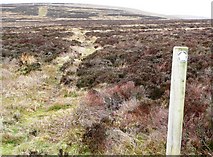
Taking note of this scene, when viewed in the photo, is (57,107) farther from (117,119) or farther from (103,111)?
(117,119)

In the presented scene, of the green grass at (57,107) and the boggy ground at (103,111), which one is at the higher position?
the boggy ground at (103,111)

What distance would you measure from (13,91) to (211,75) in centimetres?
550

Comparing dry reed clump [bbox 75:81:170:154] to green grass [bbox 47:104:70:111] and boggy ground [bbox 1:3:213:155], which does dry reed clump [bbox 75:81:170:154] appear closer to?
boggy ground [bbox 1:3:213:155]

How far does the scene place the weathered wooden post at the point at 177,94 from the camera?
394 centimetres

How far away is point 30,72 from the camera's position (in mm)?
14227

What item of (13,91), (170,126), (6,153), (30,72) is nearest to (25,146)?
(6,153)

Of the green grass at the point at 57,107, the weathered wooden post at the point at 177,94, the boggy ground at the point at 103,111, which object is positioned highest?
the weathered wooden post at the point at 177,94

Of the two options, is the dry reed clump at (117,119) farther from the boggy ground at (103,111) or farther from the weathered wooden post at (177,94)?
the weathered wooden post at (177,94)

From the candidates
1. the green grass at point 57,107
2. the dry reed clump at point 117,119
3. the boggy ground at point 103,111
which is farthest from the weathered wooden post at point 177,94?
the green grass at point 57,107

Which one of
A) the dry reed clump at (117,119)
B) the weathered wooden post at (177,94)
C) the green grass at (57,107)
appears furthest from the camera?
the green grass at (57,107)

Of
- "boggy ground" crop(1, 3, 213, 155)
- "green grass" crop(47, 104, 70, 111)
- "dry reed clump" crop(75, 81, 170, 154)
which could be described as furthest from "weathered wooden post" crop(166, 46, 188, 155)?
"green grass" crop(47, 104, 70, 111)

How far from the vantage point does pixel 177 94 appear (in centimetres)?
405

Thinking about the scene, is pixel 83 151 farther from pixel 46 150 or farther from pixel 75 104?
pixel 75 104

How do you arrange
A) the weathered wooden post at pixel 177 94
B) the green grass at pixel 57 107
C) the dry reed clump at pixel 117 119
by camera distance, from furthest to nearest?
1. the green grass at pixel 57 107
2. the dry reed clump at pixel 117 119
3. the weathered wooden post at pixel 177 94
